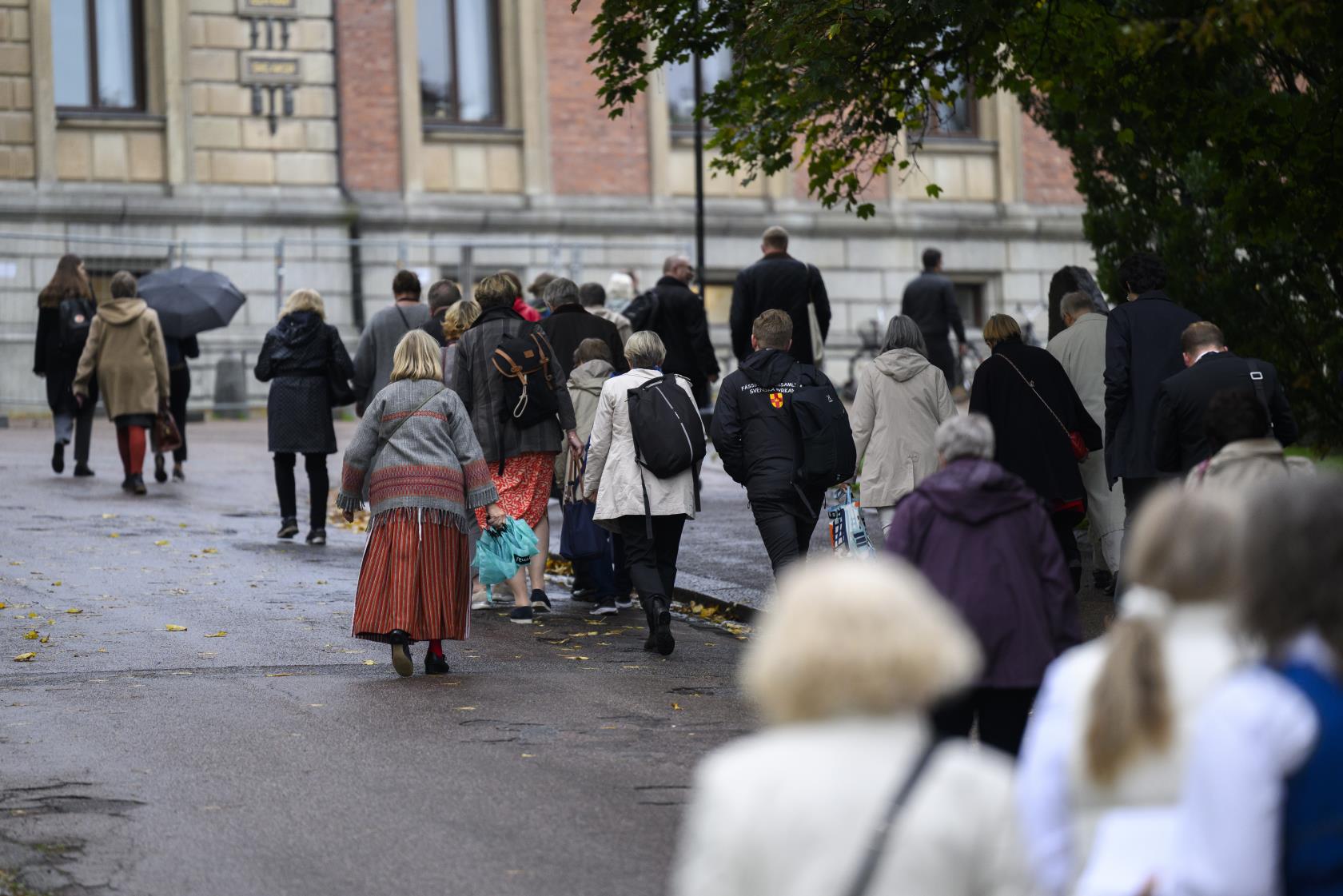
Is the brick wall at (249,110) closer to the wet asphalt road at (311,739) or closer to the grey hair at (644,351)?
the wet asphalt road at (311,739)

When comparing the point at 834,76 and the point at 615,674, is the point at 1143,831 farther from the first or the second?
the point at 834,76

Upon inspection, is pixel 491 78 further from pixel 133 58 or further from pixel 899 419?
pixel 899 419

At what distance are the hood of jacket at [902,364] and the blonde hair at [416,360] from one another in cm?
226

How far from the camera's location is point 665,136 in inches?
1211

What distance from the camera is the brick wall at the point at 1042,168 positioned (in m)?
32.9

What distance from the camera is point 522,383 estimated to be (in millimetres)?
11484

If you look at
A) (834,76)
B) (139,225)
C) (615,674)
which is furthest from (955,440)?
(139,225)

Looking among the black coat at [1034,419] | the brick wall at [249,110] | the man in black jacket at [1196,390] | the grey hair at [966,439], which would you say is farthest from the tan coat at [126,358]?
the grey hair at [966,439]

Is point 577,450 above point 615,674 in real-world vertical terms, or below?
above

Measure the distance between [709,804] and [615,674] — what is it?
21.9 feet

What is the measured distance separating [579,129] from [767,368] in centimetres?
2092

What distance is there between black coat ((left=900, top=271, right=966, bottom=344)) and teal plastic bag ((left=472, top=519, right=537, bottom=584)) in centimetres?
959

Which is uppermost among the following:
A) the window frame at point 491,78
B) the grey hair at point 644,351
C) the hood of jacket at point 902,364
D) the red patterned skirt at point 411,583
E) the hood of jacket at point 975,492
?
the window frame at point 491,78

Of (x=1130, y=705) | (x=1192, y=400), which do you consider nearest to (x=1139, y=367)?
(x=1192, y=400)
